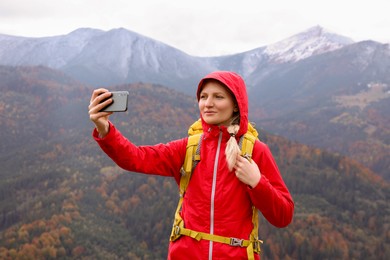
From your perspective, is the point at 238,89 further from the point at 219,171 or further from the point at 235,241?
the point at 235,241

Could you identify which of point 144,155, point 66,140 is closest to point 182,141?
point 144,155

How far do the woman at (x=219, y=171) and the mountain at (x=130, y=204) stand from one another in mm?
82224

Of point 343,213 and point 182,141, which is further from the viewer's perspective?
point 343,213

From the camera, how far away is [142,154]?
350 cm

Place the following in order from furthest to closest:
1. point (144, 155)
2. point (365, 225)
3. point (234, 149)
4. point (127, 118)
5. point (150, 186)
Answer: point (127, 118), point (150, 186), point (365, 225), point (144, 155), point (234, 149)

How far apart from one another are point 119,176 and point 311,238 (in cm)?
5975

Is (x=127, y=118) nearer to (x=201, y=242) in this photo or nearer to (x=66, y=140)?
(x=66, y=140)

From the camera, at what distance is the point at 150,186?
115 meters

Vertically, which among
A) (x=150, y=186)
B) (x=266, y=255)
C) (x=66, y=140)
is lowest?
(x=266, y=255)

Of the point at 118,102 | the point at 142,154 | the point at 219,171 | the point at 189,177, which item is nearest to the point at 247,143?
the point at 219,171

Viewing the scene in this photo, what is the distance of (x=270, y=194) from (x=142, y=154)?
1161 millimetres

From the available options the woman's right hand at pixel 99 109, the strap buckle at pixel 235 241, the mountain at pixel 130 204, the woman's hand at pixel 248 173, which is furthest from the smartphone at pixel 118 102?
the mountain at pixel 130 204

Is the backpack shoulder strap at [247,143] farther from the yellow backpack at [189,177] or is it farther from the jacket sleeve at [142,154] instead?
the jacket sleeve at [142,154]

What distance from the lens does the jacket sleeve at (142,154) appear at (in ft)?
10.8
